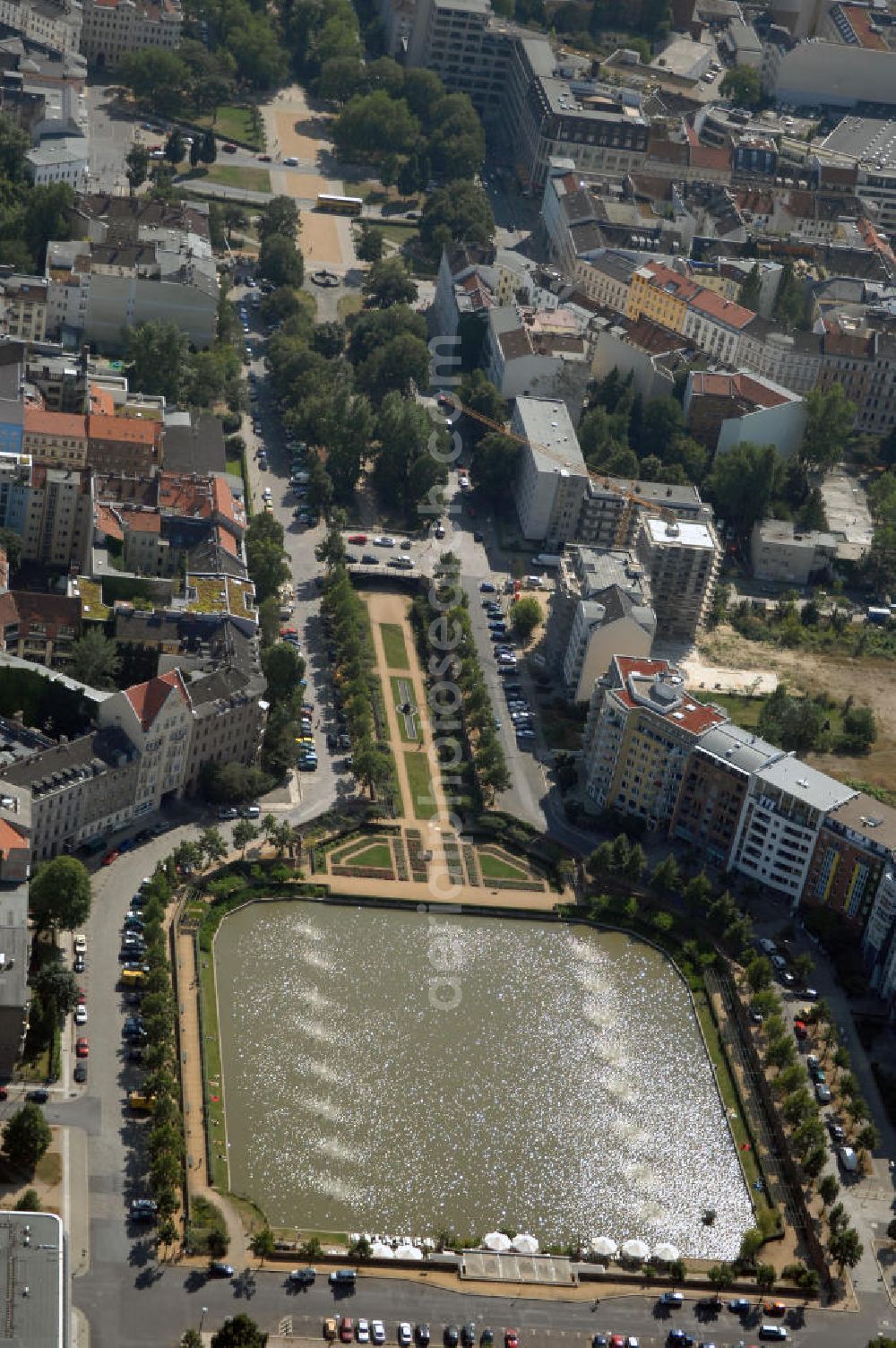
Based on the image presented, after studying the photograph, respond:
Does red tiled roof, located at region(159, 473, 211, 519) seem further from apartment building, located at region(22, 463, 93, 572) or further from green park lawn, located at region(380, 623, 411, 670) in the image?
green park lawn, located at region(380, 623, 411, 670)

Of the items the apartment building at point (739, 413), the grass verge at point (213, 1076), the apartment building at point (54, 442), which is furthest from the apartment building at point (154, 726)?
the apartment building at point (739, 413)

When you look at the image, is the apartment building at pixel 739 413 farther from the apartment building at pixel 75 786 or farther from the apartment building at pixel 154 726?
the apartment building at pixel 75 786

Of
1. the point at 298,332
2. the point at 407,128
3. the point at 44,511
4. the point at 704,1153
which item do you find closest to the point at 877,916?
the point at 704,1153

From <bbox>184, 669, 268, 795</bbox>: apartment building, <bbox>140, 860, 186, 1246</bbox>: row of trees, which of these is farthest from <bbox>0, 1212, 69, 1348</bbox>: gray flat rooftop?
<bbox>184, 669, 268, 795</bbox>: apartment building

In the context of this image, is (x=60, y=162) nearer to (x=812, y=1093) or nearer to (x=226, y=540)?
(x=226, y=540)

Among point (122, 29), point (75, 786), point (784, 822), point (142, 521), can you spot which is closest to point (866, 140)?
point (122, 29)
